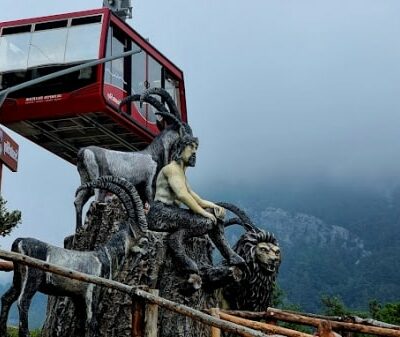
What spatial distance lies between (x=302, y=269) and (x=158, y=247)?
284 ft

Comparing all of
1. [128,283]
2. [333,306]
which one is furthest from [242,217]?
[333,306]

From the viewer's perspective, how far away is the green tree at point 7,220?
17.3 metres

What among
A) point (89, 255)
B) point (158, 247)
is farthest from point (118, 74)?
point (89, 255)

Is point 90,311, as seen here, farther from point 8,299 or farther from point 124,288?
point 124,288

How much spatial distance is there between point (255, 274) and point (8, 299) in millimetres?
2781

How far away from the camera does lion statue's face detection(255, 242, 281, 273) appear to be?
296 inches

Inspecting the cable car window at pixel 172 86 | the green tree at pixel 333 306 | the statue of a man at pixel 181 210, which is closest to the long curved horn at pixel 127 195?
the statue of a man at pixel 181 210

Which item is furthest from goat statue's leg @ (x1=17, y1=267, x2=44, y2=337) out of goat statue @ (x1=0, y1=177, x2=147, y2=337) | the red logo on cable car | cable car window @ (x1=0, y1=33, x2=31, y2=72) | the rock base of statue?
the red logo on cable car

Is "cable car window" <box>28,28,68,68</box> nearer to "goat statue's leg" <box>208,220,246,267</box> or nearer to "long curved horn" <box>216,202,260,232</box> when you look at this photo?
"long curved horn" <box>216,202,260,232</box>

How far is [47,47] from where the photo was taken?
1301 cm

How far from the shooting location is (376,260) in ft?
294

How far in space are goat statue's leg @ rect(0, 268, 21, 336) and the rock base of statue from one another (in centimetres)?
75

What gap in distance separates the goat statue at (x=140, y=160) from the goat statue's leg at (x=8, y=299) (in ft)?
6.45

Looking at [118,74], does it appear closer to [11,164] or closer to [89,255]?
[89,255]
